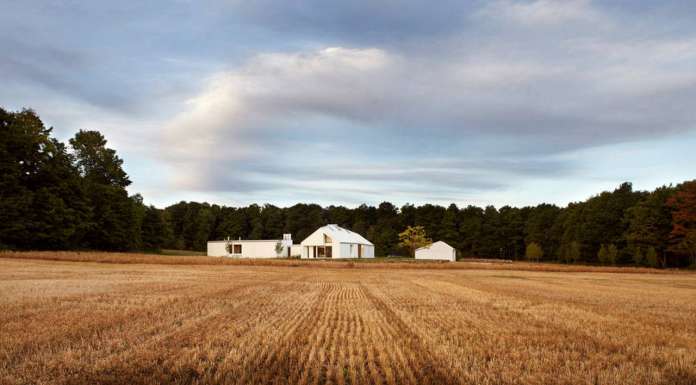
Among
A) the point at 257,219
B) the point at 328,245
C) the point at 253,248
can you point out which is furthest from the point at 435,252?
the point at 257,219

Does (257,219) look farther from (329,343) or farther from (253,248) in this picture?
(329,343)

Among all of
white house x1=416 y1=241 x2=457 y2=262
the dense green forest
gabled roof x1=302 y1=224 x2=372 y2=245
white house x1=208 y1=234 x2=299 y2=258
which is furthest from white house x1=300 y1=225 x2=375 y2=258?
the dense green forest

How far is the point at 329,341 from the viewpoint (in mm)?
9461

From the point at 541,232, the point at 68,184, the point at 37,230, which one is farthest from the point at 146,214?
the point at 541,232

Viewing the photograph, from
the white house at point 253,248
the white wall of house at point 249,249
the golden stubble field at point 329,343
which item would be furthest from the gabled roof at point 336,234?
the golden stubble field at point 329,343

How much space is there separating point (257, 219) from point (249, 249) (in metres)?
48.0

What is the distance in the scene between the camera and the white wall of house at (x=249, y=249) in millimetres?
87562

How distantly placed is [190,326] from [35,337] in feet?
9.20

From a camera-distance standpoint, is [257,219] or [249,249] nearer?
[249,249]

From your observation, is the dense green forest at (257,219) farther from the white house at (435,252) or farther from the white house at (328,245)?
the white house at (328,245)

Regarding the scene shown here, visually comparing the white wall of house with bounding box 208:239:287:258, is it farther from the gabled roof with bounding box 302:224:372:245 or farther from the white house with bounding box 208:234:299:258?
the gabled roof with bounding box 302:224:372:245

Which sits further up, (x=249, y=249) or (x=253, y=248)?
(x=253, y=248)

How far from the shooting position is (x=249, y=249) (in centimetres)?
9012

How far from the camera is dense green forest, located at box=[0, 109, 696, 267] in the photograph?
191 ft
